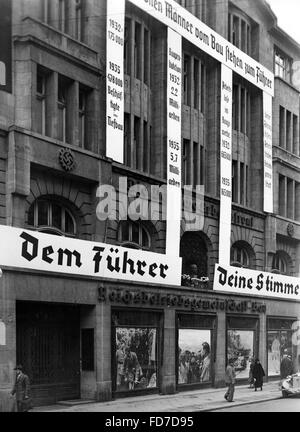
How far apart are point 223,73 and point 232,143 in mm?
2749

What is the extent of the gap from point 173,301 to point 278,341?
4899mm

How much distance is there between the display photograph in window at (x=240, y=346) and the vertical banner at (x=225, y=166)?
3351 mm

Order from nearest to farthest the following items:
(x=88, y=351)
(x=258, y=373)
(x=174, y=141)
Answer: (x=88, y=351)
(x=258, y=373)
(x=174, y=141)

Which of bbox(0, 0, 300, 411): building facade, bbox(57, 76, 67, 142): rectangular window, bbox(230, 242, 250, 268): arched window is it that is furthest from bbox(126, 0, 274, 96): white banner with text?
bbox(230, 242, 250, 268): arched window

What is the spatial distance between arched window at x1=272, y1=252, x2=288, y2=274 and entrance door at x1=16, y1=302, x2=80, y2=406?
799 cm

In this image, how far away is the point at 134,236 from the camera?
2117cm

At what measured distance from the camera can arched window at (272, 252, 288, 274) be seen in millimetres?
23422

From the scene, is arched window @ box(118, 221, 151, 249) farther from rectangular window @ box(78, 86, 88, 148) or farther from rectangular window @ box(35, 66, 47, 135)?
rectangular window @ box(35, 66, 47, 135)

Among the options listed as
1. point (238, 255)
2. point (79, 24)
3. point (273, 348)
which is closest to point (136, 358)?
point (273, 348)

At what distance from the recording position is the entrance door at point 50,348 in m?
17.2

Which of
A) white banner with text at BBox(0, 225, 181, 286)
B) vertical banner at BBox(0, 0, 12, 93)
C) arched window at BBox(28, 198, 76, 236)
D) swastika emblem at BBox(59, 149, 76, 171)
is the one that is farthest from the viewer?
swastika emblem at BBox(59, 149, 76, 171)

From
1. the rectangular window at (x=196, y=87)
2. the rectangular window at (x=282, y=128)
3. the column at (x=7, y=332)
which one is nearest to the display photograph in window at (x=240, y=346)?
the rectangular window at (x=282, y=128)

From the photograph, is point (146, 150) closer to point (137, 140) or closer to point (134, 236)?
point (137, 140)

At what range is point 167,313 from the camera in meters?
22.8
